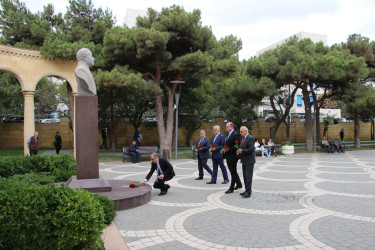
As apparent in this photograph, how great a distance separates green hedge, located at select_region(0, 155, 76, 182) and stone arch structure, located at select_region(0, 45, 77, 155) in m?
6.65

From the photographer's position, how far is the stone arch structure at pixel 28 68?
51.1 ft

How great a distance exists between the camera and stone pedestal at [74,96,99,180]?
273 inches

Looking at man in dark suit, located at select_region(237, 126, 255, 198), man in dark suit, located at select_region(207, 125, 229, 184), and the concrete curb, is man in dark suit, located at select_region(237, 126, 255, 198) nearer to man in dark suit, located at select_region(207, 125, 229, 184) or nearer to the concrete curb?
man in dark suit, located at select_region(207, 125, 229, 184)

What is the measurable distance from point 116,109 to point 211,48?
36.6 ft

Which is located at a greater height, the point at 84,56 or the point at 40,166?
the point at 84,56

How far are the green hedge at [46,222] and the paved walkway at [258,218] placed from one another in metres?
1.01

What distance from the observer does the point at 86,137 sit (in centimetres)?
695

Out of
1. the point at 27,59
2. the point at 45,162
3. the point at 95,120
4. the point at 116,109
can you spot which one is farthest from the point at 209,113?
the point at 95,120

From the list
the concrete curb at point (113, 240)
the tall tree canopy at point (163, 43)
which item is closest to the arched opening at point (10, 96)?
the tall tree canopy at point (163, 43)

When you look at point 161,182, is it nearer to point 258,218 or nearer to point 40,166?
point 258,218

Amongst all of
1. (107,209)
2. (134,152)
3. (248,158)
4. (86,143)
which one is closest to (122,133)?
(134,152)

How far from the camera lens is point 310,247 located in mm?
4316

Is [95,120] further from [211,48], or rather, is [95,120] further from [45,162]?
[211,48]

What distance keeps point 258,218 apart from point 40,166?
25.5ft
